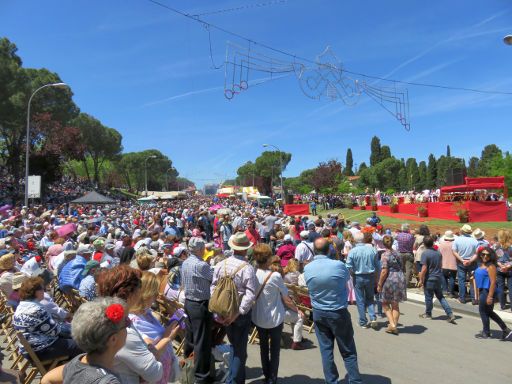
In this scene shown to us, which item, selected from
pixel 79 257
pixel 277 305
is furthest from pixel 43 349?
pixel 79 257

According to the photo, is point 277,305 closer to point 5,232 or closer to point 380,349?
point 380,349

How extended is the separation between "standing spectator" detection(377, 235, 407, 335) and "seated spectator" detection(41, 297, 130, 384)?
17.4 ft

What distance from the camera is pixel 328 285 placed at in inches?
168

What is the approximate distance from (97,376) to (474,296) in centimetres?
866

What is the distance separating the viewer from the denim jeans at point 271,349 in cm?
428

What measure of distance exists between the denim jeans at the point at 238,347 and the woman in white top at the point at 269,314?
0.53 feet

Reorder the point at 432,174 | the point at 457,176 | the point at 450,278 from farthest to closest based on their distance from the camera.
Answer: the point at 432,174, the point at 457,176, the point at 450,278

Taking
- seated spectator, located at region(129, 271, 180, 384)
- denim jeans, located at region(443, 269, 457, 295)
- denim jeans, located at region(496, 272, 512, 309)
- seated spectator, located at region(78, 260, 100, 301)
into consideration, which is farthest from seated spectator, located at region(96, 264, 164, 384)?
denim jeans, located at region(443, 269, 457, 295)

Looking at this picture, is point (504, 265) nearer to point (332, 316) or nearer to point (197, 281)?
point (332, 316)

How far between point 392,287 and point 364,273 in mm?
490

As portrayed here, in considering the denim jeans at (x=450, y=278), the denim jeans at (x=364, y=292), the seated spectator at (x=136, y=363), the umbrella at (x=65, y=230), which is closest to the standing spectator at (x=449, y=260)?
the denim jeans at (x=450, y=278)

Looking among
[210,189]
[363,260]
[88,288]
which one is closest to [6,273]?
[88,288]

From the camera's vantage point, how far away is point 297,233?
40.7 ft

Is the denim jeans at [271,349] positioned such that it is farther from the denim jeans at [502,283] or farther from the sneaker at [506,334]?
the denim jeans at [502,283]
